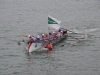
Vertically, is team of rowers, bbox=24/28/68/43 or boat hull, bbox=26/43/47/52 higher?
team of rowers, bbox=24/28/68/43

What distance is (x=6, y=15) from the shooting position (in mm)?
66500

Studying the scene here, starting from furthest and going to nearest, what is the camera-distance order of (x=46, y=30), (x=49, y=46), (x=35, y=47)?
(x=46, y=30), (x=49, y=46), (x=35, y=47)

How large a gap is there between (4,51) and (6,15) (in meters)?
24.6

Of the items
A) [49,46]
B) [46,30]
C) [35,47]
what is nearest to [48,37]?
[49,46]

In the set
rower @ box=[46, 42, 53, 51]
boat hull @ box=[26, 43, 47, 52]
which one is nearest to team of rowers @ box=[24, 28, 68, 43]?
boat hull @ box=[26, 43, 47, 52]

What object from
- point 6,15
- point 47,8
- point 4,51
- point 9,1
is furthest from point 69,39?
point 9,1

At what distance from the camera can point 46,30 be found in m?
54.3

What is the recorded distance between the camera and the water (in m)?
37.5

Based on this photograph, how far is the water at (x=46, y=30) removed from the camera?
3754cm

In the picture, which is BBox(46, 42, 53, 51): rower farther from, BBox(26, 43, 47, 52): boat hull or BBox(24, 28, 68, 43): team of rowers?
BBox(24, 28, 68, 43): team of rowers

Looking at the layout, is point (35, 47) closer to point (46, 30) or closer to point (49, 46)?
point (49, 46)

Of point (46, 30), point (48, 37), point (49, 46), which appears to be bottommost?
point (49, 46)

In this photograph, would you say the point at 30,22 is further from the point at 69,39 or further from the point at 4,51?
the point at 4,51

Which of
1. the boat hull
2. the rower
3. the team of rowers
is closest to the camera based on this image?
the boat hull
